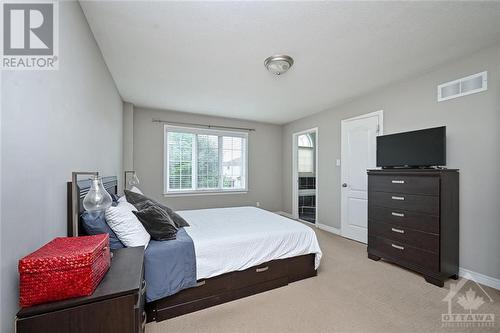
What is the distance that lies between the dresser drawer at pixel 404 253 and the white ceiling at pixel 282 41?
7.25ft

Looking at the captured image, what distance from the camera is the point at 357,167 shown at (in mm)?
3680

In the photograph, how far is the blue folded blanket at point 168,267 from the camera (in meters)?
1.65

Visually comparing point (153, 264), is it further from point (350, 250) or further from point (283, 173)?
point (283, 173)

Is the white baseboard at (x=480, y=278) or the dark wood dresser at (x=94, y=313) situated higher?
the dark wood dresser at (x=94, y=313)

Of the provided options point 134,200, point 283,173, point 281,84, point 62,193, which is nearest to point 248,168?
point 283,173

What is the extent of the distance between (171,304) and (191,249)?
1.59 ft

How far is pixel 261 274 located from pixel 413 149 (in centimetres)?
238

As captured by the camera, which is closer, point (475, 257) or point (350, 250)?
point (475, 257)

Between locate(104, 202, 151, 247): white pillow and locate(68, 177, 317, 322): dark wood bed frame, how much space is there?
0.18 meters

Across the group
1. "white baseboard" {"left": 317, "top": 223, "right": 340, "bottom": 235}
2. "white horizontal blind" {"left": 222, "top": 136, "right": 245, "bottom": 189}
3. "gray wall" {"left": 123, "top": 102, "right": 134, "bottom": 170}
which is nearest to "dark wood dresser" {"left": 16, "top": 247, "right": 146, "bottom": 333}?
"gray wall" {"left": 123, "top": 102, "right": 134, "bottom": 170}

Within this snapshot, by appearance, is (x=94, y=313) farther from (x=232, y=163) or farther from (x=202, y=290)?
(x=232, y=163)

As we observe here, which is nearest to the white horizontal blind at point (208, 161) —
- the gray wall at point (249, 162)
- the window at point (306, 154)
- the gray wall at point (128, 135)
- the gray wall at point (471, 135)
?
the gray wall at point (249, 162)

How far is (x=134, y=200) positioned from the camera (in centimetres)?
222

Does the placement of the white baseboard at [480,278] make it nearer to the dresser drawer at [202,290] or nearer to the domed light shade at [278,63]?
the dresser drawer at [202,290]
